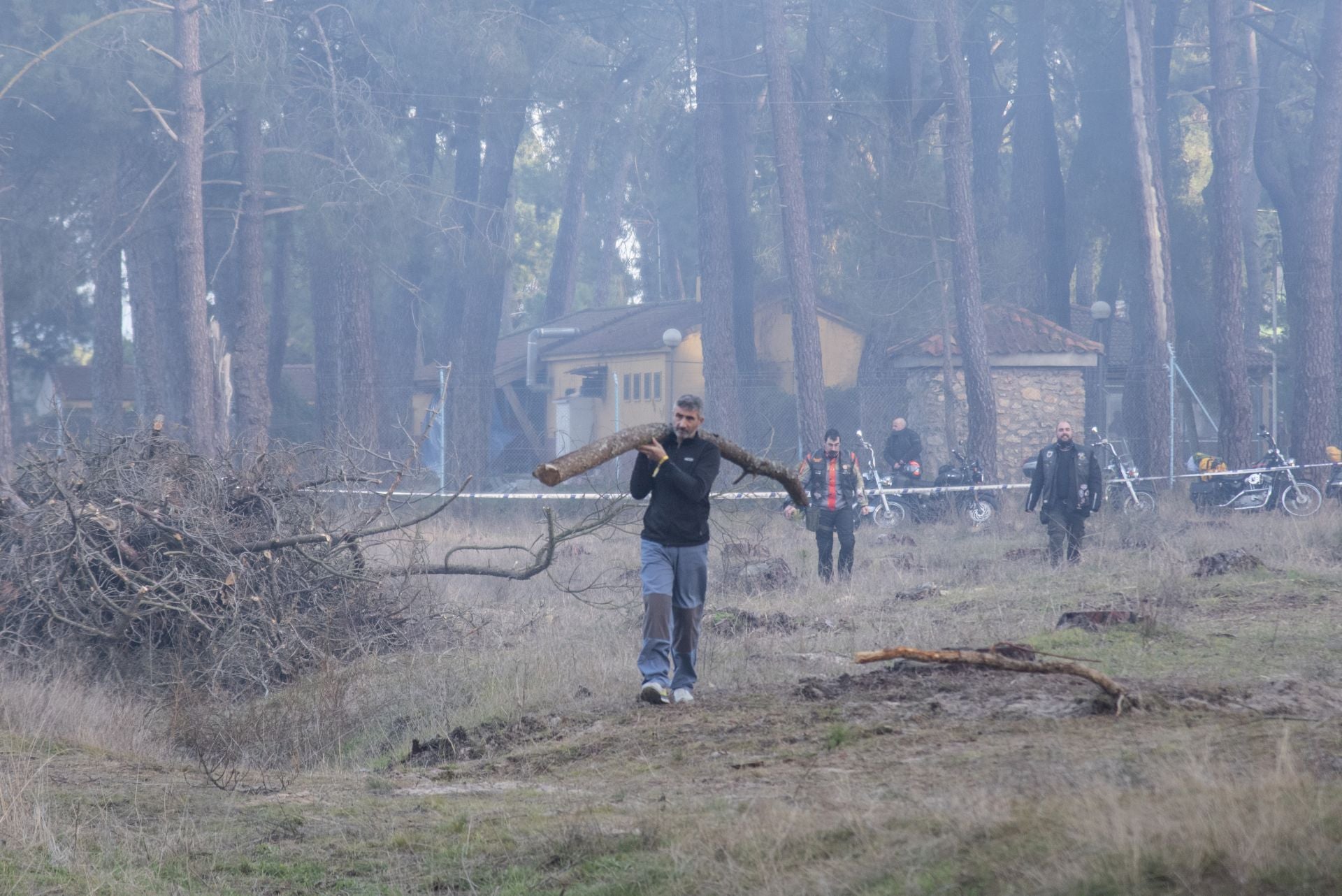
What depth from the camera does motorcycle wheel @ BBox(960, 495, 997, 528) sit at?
22281mm

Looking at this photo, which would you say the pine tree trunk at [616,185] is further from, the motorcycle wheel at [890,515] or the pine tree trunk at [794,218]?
the motorcycle wheel at [890,515]

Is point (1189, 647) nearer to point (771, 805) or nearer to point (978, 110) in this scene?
point (771, 805)

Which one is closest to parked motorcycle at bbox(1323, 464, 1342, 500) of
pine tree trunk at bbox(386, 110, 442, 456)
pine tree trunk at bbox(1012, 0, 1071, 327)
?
pine tree trunk at bbox(1012, 0, 1071, 327)

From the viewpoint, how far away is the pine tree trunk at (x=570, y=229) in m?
40.8

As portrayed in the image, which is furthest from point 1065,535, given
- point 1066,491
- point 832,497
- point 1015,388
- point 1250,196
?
point 1250,196

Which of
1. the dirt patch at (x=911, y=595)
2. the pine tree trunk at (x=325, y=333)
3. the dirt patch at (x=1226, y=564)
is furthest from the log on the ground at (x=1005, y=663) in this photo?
the pine tree trunk at (x=325, y=333)

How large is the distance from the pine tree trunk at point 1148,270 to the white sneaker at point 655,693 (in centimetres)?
1983

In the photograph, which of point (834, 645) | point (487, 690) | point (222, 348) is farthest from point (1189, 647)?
point (222, 348)

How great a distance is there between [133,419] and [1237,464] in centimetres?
2385

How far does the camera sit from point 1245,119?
3362 cm

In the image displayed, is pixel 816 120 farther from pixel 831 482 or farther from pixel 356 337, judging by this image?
pixel 831 482

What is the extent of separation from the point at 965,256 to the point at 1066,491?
1260 centimetres

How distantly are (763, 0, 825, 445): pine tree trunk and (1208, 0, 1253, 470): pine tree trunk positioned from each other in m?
7.39

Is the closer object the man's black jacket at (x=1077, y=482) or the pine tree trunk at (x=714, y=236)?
the man's black jacket at (x=1077, y=482)
